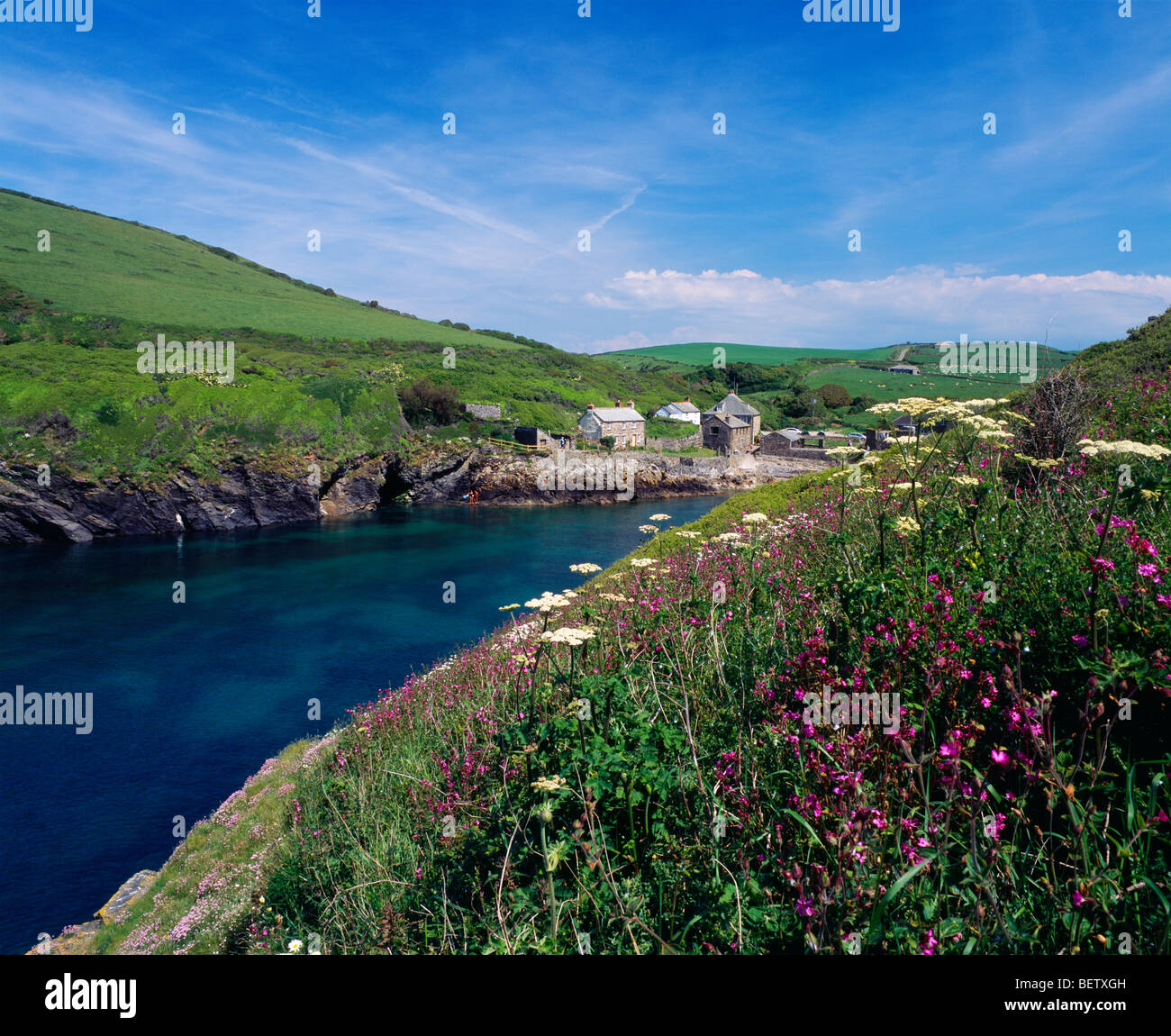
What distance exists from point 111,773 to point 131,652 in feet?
30.7

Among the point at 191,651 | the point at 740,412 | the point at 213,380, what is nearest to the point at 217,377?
the point at 213,380

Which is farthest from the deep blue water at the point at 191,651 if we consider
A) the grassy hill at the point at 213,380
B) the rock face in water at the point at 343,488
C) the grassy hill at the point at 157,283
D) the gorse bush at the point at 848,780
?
the grassy hill at the point at 157,283

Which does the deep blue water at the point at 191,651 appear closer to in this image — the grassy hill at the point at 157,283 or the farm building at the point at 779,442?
the farm building at the point at 779,442

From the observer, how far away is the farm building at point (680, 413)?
93.9 meters

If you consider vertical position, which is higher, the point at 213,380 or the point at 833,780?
the point at 213,380

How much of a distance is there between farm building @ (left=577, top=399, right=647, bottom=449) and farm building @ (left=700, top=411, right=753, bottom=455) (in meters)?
9.11

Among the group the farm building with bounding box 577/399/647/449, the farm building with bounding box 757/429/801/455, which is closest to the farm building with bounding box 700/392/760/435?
the farm building with bounding box 757/429/801/455

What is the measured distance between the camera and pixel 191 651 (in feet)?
79.6

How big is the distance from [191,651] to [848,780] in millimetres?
27021

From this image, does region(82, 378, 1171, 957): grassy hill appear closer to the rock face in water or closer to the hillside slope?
the rock face in water

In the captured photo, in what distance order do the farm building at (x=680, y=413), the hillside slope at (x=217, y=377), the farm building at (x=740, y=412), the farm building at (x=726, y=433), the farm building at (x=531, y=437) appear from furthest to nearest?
the farm building at (x=680, y=413) → the farm building at (x=740, y=412) → the farm building at (x=726, y=433) → the farm building at (x=531, y=437) → the hillside slope at (x=217, y=377)

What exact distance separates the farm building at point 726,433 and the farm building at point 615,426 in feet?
29.9

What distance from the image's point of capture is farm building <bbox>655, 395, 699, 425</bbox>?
9388cm

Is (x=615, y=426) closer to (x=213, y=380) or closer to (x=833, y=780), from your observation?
(x=213, y=380)
